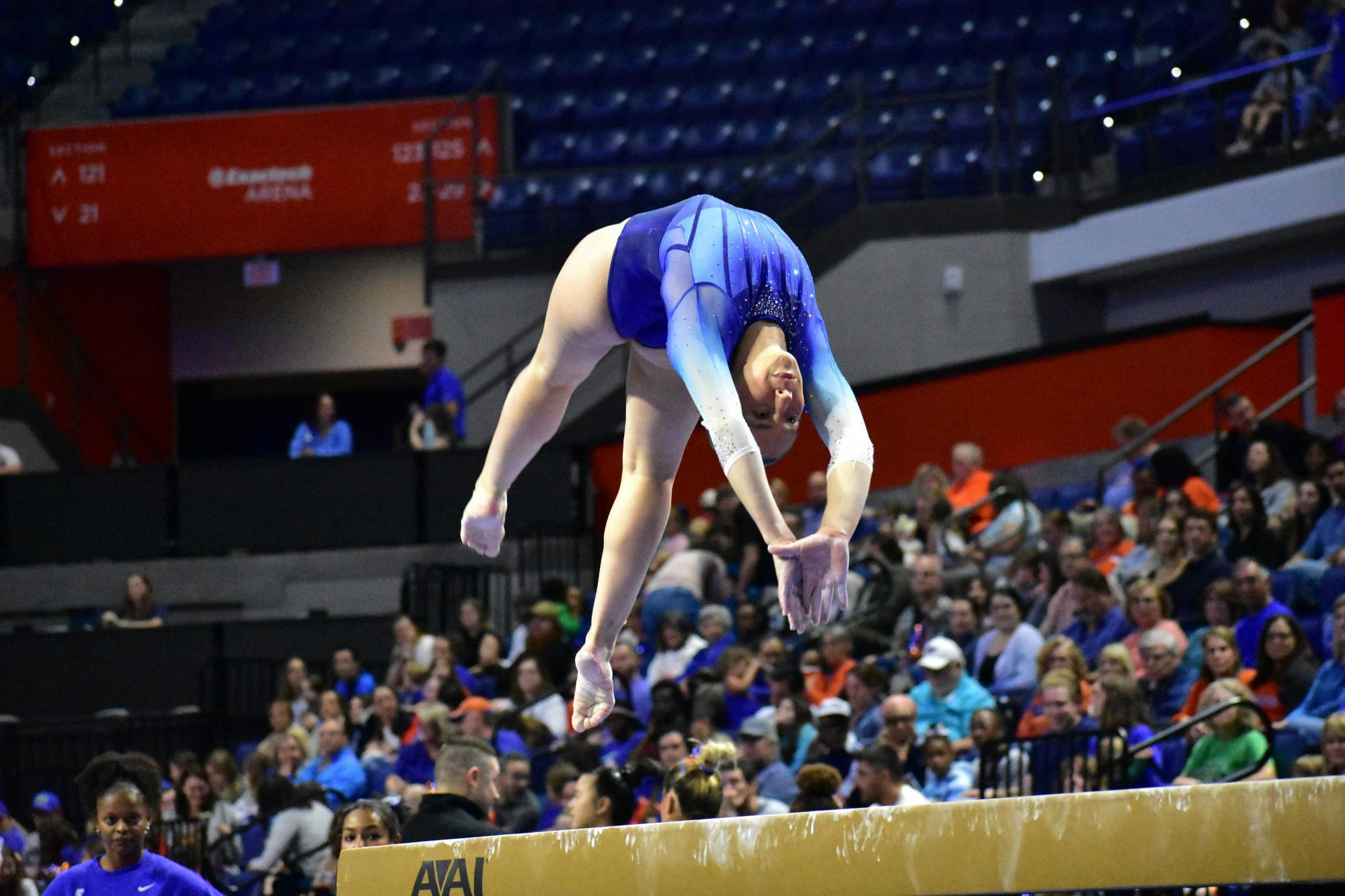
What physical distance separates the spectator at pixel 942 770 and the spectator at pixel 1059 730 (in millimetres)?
419

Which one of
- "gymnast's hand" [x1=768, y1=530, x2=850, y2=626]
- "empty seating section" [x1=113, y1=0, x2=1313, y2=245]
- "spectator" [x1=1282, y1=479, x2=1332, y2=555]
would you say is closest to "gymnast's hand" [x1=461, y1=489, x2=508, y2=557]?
"gymnast's hand" [x1=768, y1=530, x2=850, y2=626]

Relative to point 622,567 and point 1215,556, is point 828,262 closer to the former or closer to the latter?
point 1215,556

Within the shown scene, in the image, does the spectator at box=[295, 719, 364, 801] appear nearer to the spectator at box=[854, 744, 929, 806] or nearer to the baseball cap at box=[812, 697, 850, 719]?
the baseball cap at box=[812, 697, 850, 719]

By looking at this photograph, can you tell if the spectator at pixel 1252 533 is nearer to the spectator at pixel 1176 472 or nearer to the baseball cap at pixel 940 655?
the spectator at pixel 1176 472

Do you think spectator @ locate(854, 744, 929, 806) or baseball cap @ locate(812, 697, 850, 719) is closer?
spectator @ locate(854, 744, 929, 806)

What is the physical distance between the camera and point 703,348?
4.57m

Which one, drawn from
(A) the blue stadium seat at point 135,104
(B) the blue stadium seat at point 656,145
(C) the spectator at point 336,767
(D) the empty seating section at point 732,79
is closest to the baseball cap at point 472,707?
(C) the spectator at point 336,767

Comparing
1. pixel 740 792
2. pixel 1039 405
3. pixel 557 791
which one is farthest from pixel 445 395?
pixel 740 792

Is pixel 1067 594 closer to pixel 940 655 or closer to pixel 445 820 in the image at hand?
pixel 940 655

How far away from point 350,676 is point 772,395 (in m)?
7.86

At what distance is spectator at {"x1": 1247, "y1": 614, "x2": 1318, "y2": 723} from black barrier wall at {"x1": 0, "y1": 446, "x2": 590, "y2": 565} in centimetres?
666

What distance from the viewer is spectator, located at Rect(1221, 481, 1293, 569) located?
8969mm

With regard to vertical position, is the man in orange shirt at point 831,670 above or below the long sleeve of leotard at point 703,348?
below

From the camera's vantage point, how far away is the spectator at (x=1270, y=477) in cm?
942
